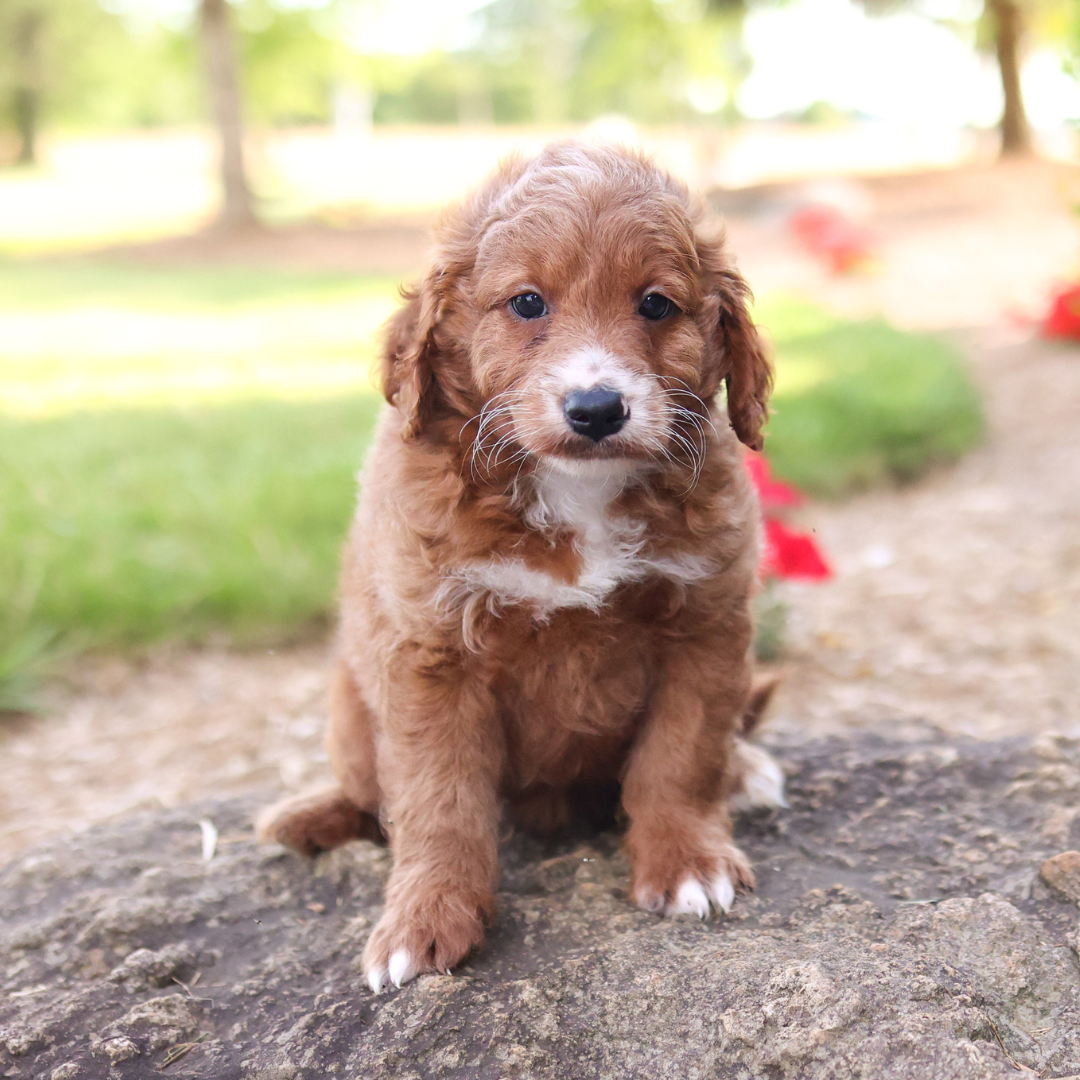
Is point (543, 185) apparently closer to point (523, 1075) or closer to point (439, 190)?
point (523, 1075)

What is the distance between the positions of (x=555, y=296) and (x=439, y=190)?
1240 inches

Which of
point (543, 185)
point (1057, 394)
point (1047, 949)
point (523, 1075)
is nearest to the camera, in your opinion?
point (523, 1075)

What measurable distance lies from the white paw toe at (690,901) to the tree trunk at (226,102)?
23.8 metres

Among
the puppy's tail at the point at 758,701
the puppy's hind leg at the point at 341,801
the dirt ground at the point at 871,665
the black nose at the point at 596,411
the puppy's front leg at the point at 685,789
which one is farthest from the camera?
the dirt ground at the point at 871,665

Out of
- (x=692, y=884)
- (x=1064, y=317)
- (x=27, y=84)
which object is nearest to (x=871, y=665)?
(x=692, y=884)

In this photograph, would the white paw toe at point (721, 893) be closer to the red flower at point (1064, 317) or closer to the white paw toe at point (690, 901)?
the white paw toe at point (690, 901)

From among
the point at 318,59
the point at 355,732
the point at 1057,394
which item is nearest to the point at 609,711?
the point at 355,732

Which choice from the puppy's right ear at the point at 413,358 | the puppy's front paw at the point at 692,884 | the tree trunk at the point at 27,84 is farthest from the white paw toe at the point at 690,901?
the tree trunk at the point at 27,84

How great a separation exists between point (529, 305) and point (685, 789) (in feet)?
4.31

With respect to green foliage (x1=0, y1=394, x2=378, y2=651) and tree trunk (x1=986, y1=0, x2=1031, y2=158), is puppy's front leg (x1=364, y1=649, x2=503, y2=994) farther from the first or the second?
tree trunk (x1=986, y1=0, x2=1031, y2=158)

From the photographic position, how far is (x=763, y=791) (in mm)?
3488

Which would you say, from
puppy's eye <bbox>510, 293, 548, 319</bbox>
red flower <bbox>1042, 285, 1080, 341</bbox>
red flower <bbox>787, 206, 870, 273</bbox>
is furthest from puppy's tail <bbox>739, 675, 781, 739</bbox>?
red flower <bbox>787, 206, 870, 273</bbox>

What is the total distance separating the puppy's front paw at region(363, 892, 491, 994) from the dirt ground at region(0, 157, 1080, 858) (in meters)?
1.97

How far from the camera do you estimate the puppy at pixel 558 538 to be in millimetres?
2723
